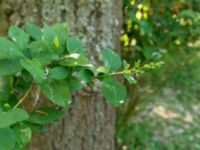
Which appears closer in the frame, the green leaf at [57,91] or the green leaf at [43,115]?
the green leaf at [57,91]

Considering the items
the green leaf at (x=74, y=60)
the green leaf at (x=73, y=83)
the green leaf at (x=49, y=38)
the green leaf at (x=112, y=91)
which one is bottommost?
the green leaf at (x=112, y=91)

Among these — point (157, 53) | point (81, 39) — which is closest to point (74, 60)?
point (81, 39)

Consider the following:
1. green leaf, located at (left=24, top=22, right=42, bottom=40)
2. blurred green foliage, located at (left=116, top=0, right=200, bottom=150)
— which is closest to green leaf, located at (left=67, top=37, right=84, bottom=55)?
green leaf, located at (left=24, top=22, right=42, bottom=40)

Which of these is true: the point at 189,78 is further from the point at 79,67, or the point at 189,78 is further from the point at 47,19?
the point at 79,67

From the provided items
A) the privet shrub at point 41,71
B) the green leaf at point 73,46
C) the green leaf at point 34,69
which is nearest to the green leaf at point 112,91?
the privet shrub at point 41,71

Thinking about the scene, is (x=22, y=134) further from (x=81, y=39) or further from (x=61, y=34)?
(x=81, y=39)

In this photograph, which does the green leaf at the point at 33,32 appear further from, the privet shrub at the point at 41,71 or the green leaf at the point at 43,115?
the green leaf at the point at 43,115
